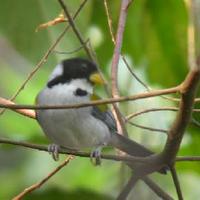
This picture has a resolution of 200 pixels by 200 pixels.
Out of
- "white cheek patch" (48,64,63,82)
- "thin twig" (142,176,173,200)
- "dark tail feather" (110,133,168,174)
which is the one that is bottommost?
"dark tail feather" (110,133,168,174)

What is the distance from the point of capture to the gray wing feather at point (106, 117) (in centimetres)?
211

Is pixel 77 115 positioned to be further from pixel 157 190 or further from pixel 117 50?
pixel 157 190

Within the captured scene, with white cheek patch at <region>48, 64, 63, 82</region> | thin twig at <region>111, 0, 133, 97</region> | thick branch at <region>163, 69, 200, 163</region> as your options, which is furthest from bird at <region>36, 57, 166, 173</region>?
thick branch at <region>163, 69, 200, 163</region>

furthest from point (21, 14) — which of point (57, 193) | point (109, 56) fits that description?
point (57, 193)

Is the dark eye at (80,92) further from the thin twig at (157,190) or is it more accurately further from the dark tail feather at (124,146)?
the thin twig at (157,190)

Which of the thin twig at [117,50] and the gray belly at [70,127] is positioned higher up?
the thin twig at [117,50]

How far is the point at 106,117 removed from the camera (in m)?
2.13

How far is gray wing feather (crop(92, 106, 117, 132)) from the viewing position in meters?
2.11

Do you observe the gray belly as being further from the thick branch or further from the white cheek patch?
the thick branch

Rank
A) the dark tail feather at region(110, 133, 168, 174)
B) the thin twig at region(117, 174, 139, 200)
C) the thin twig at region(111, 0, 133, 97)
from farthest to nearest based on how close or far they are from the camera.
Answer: the dark tail feather at region(110, 133, 168, 174) < the thin twig at region(111, 0, 133, 97) < the thin twig at region(117, 174, 139, 200)

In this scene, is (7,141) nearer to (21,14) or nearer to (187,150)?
(21,14)

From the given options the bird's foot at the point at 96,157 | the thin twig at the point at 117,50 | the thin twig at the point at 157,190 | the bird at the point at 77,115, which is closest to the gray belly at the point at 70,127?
the bird at the point at 77,115

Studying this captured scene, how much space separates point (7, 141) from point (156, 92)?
0.34 metres

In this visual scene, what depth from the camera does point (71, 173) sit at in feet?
7.55
